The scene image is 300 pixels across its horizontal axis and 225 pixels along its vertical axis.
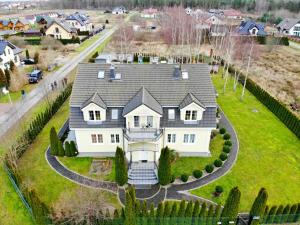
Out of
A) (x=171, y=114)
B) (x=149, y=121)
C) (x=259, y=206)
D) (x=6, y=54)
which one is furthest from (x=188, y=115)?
(x=6, y=54)

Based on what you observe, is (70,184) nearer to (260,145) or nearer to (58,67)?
(260,145)

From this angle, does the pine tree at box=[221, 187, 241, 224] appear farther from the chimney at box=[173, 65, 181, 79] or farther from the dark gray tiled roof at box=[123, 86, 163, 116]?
the chimney at box=[173, 65, 181, 79]

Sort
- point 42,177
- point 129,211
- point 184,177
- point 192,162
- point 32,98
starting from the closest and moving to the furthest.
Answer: point 129,211
point 184,177
point 42,177
point 192,162
point 32,98

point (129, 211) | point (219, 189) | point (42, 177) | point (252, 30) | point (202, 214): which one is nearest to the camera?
point (129, 211)

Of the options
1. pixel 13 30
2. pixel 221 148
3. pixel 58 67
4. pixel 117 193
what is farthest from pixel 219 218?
pixel 13 30

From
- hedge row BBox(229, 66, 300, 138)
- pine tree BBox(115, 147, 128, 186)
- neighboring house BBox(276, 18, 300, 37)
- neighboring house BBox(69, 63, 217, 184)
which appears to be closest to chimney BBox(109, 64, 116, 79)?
neighboring house BBox(69, 63, 217, 184)

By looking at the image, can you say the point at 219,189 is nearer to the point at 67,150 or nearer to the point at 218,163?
the point at 218,163
